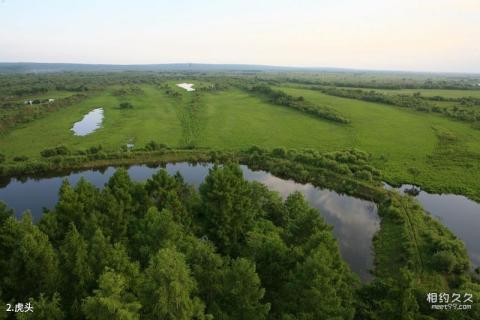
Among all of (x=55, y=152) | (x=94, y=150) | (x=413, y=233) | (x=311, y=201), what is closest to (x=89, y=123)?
(x=55, y=152)

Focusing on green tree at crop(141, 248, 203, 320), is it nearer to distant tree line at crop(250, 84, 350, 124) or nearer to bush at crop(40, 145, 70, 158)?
bush at crop(40, 145, 70, 158)

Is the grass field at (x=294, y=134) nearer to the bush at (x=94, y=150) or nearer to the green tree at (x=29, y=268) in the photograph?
the bush at (x=94, y=150)

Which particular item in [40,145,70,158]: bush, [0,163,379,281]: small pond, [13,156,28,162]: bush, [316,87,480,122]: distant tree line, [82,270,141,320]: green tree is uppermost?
[316,87,480,122]: distant tree line

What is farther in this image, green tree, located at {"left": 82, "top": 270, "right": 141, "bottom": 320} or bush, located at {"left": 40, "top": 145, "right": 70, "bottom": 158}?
bush, located at {"left": 40, "top": 145, "right": 70, "bottom": 158}

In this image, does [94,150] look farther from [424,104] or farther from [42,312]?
[424,104]

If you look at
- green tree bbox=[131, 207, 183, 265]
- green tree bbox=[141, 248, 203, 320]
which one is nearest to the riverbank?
green tree bbox=[141, 248, 203, 320]

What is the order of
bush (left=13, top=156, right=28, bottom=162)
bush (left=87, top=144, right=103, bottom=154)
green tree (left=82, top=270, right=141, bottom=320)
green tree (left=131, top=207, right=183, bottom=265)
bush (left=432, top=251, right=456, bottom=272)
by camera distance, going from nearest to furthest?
green tree (left=82, top=270, right=141, bottom=320), green tree (left=131, top=207, right=183, bottom=265), bush (left=432, top=251, right=456, bottom=272), bush (left=13, top=156, right=28, bottom=162), bush (left=87, top=144, right=103, bottom=154)
